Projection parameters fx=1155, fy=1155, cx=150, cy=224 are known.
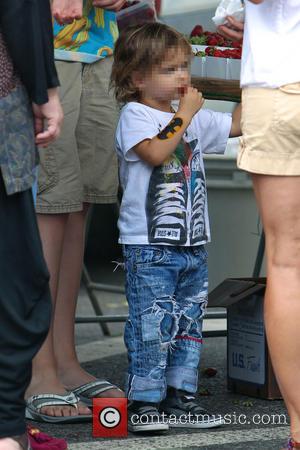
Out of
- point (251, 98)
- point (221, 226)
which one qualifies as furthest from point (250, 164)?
point (221, 226)

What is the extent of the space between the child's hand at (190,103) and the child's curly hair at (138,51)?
0.51 feet

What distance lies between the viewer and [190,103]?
12.5ft

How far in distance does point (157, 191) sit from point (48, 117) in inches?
37.0

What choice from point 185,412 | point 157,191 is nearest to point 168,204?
point 157,191

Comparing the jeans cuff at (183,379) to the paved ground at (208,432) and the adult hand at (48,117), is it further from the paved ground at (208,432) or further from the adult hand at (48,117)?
the adult hand at (48,117)

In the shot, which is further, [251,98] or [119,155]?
[119,155]

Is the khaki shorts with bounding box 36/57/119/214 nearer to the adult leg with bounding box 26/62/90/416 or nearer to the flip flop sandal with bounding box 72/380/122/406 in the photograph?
the adult leg with bounding box 26/62/90/416

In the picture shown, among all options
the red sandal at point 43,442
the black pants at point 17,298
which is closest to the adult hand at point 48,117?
the black pants at point 17,298

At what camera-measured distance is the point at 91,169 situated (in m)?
4.10

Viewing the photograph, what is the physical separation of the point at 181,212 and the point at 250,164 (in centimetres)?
68

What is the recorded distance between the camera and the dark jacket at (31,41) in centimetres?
275

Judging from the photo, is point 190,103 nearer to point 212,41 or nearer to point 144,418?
point 212,41

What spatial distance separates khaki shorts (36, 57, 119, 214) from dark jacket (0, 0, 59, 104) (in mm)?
994

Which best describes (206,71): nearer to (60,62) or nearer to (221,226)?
(60,62)
